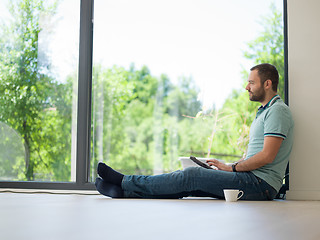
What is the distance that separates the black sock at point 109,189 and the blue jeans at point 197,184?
4 centimetres

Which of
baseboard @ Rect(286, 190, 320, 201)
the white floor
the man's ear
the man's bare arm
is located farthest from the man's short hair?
the white floor

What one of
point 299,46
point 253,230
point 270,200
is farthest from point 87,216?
point 299,46

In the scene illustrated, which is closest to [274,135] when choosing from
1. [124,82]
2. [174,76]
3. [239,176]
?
[239,176]

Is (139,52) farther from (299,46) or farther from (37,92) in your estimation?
(299,46)

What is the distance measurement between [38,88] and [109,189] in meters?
1.59

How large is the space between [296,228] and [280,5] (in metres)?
2.71

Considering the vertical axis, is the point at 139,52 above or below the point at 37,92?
above

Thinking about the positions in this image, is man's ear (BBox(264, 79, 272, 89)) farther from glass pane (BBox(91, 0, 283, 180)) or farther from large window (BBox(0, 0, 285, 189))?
glass pane (BBox(91, 0, 283, 180))

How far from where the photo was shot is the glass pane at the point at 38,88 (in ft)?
13.8

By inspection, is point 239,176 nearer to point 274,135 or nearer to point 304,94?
point 274,135

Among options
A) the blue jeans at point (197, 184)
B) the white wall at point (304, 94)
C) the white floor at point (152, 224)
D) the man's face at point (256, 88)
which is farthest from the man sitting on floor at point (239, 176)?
the white floor at point (152, 224)

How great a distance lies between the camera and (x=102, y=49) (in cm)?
482

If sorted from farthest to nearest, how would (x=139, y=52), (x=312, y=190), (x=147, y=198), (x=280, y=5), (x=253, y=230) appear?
(x=139, y=52) → (x=280, y=5) → (x=312, y=190) → (x=147, y=198) → (x=253, y=230)

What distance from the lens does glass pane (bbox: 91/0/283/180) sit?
4.60 meters
